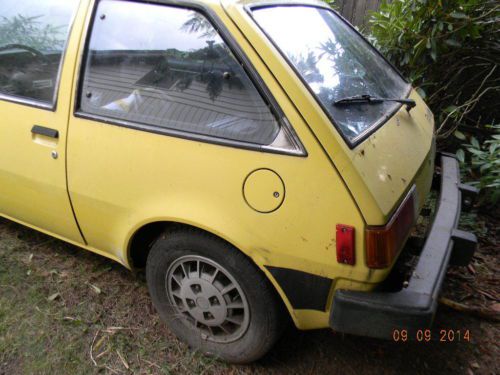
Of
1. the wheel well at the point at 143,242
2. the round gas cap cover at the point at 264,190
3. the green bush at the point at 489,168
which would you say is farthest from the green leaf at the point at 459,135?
the wheel well at the point at 143,242

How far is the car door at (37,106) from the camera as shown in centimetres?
202

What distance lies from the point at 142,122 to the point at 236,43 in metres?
0.55

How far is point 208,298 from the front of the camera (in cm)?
195

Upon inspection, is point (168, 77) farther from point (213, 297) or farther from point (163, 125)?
point (213, 297)

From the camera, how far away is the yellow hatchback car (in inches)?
60.8

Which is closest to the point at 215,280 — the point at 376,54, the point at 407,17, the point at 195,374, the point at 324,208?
the point at 195,374

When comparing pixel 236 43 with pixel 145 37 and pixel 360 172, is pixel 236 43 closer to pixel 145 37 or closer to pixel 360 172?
pixel 145 37

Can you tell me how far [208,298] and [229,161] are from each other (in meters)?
0.71

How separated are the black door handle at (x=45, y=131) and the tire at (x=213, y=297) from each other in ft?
2.41

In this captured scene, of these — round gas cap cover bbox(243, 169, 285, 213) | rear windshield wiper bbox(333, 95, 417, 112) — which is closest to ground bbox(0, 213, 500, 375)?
round gas cap cover bbox(243, 169, 285, 213)

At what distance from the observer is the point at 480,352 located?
2.15 metres

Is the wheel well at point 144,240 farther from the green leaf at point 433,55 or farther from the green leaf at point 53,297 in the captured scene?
the green leaf at point 433,55

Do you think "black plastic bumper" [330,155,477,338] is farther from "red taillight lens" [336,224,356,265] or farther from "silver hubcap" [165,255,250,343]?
"silver hubcap" [165,255,250,343]

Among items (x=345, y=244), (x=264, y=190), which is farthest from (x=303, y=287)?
(x=264, y=190)
